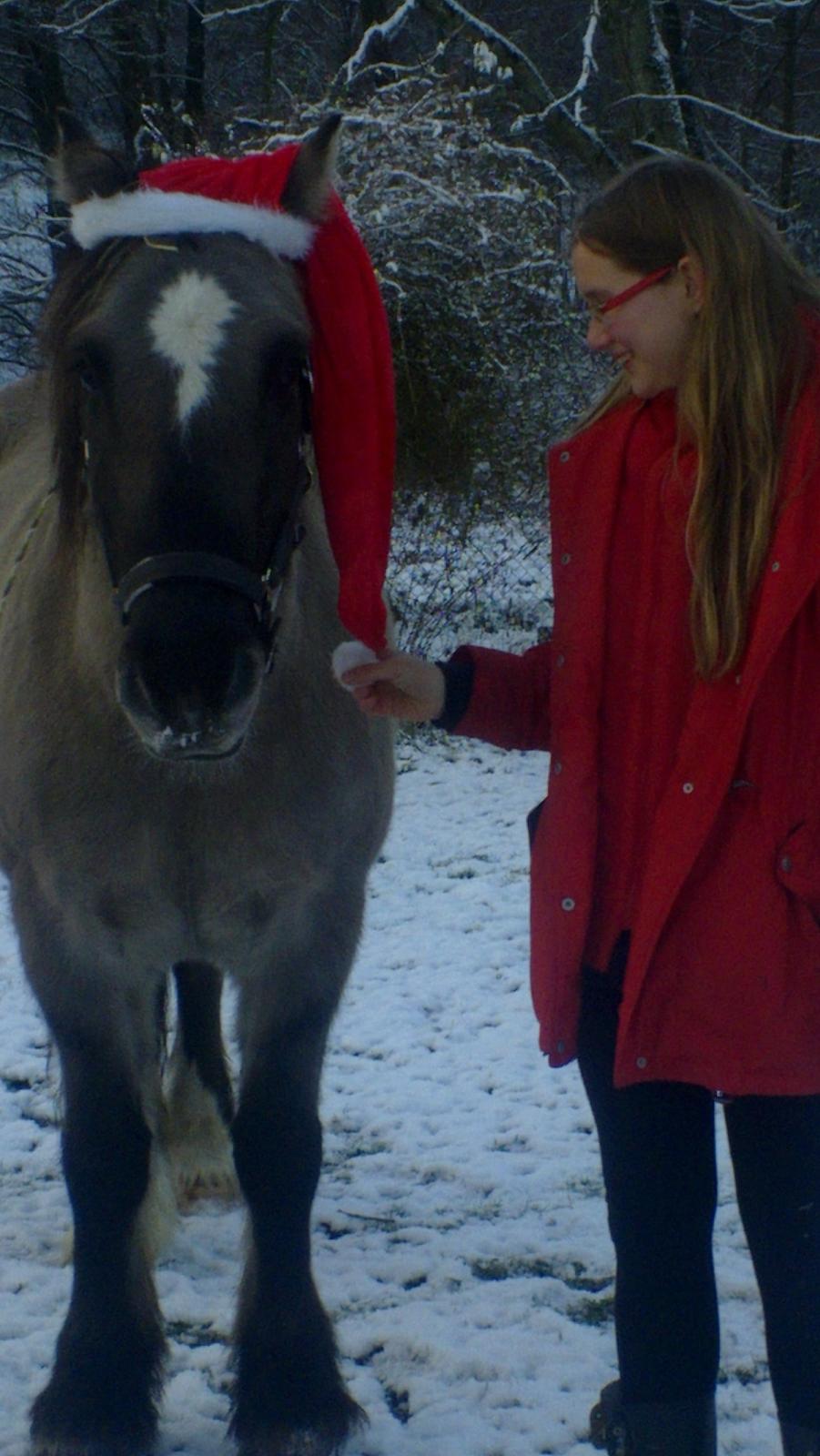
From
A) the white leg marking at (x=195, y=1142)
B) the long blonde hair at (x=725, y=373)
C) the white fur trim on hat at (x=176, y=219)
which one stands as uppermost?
the white fur trim on hat at (x=176, y=219)

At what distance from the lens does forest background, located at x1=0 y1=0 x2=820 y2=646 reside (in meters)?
7.55

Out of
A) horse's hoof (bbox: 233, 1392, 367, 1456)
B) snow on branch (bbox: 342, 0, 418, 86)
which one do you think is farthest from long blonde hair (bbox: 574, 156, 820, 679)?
snow on branch (bbox: 342, 0, 418, 86)

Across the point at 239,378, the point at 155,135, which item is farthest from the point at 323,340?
the point at 155,135

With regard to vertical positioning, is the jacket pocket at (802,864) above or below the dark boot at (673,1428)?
above

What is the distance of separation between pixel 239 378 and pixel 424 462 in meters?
5.76

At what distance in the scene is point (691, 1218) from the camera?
1.94 meters

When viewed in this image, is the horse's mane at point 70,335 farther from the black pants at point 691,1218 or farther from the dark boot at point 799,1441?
the dark boot at point 799,1441

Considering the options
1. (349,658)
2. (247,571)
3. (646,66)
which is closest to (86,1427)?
(349,658)

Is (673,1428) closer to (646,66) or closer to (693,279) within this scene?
(693,279)

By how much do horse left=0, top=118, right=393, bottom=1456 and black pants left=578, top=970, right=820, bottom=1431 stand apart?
647mm

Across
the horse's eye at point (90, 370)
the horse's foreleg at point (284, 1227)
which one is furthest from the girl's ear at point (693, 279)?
the horse's foreleg at point (284, 1227)

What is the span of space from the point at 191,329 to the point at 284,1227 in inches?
61.7

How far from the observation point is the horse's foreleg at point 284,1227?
7.77 feet

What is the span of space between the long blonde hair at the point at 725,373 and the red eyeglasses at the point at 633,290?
0.01 meters
